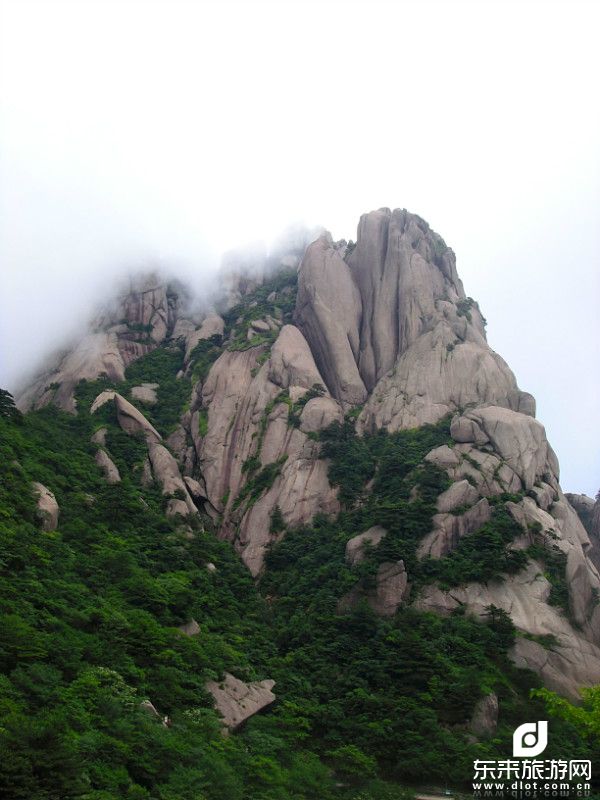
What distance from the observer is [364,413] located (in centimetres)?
5569

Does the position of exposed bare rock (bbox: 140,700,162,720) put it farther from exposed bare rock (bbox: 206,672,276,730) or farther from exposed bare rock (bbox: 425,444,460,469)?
exposed bare rock (bbox: 425,444,460,469)

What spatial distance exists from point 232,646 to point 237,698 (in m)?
4.48

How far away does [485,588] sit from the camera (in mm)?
38500

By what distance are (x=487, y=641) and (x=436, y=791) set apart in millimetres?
9737

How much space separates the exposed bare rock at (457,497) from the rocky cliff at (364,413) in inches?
3.3

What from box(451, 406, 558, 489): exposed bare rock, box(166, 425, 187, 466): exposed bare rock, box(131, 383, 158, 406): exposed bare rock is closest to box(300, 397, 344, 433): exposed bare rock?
box(451, 406, 558, 489): exposed bare rock

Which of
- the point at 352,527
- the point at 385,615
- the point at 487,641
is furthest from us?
the point at 352,527

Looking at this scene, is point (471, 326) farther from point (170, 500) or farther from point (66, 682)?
point (66, 682)

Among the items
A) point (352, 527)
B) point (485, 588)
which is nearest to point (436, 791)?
point (485, 588)

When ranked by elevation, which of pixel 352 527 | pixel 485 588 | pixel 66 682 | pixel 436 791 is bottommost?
pixel 436 791

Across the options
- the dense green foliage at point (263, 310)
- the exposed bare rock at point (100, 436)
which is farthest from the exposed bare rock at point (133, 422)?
the dense green foliage at point (263, 310)

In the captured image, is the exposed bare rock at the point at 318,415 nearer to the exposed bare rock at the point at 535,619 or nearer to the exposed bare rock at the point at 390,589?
the exposed bare rock at the point at 390,589

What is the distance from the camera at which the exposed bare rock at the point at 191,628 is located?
33094 mm

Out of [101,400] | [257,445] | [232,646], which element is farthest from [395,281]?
[232,646]
